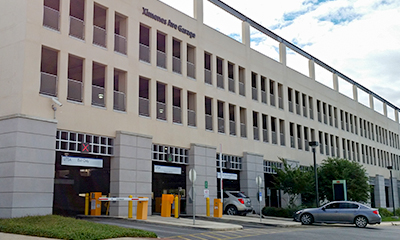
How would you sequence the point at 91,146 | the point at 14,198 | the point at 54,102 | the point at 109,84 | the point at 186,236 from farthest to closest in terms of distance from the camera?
1. the point at 109,84
2. the point at 91,146
3. the point at 54,102
4. the point at 14,198
5. the point at 186,236

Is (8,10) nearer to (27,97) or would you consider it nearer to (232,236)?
(27,97)

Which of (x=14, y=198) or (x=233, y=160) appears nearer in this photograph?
(x=14, y=198)

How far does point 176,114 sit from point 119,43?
19.6 feet

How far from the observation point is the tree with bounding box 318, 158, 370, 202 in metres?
37.0

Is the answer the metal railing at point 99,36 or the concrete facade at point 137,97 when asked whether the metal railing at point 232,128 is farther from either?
the metal railing at point 99,36

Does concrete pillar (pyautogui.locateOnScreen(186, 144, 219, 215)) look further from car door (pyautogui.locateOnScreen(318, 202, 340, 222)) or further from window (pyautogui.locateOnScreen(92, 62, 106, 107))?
car door (pyautogui.locateOnScreen(318, 202, 340, 222))

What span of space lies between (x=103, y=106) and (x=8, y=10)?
21.1ft

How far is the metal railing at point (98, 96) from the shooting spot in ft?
78.3

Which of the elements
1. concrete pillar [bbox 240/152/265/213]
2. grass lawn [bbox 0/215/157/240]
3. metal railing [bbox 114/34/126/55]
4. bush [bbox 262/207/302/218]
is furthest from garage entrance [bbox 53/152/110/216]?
grass lawn [bbox 0/215/157/240]

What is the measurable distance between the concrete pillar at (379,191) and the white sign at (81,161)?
4294cm

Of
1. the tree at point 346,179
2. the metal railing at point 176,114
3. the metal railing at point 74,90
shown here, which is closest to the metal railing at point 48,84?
the metal railing at point 74,90

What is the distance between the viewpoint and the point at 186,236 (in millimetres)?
17344

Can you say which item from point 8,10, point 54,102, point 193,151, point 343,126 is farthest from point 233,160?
point 343,126

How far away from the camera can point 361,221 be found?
82.2ft
